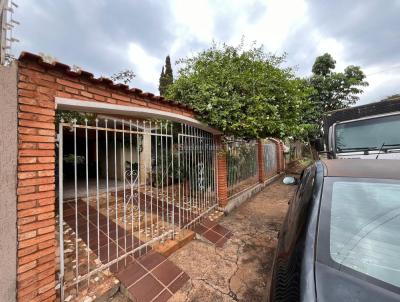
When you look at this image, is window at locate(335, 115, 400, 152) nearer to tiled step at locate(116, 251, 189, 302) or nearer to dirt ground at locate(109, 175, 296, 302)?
dirt ground at locate(109, 175, 296, 302)

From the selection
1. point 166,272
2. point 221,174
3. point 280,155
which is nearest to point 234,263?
point 166,272

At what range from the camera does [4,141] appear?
1803mm

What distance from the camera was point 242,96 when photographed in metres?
4.89

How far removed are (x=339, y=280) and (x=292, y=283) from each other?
0.21 m

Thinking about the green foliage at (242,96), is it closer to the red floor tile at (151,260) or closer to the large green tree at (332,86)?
the red floor tile at (151,260)

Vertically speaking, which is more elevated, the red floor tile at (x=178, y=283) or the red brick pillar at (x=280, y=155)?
the red brick pillar at (x=280, y=155)

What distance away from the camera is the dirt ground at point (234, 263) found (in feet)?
8.61

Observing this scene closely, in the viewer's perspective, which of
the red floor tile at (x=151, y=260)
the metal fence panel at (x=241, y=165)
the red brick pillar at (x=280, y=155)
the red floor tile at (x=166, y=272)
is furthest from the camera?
the red brick pillar at (x=280, y=155)

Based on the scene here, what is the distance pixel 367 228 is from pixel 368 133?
3.77 meters

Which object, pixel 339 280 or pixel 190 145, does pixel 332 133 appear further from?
pixel 339 280

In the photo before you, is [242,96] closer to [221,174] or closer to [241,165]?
[221,174]

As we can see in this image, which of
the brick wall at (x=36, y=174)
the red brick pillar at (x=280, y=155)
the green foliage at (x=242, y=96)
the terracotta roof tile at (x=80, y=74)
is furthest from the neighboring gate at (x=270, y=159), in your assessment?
the brick wall at (x=36, y=174)

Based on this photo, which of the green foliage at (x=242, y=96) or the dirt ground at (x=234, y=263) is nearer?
the dirt ground at (x=234, y=263)

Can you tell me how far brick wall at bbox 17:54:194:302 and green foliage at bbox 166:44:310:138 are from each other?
278 centimetres
